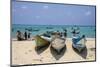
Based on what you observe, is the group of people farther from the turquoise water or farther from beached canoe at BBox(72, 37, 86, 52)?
beached canoe at BBox(72, 37, 86, 52)

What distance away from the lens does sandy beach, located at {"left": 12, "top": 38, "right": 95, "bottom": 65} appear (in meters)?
2.18

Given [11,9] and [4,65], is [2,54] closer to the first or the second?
[4,65]

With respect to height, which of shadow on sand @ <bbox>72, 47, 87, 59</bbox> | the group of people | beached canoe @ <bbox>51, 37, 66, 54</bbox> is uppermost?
the group of people

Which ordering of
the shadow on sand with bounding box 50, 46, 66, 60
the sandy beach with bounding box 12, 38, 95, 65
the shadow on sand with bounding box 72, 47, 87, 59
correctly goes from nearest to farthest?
the sandy beach with bounding box 12, 38, 95, 65 < the shadow on sand with bounding box 50, 46, 66, 60 < the shadow on sand with bounding box 72, 47, 87, 59

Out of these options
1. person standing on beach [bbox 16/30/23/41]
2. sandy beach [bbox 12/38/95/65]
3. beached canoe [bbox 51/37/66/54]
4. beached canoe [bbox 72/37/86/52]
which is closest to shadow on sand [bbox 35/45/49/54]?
sandy beach [bbox 12/38/95/65]

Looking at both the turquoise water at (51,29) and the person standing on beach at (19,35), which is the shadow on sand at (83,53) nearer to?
the turquoise water at (51,29)

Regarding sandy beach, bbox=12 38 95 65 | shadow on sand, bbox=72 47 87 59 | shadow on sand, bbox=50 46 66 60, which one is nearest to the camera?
sandy beach, bbox=12 38 95 65

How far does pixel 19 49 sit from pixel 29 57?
0.15 m

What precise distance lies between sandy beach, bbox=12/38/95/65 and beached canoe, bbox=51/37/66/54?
0.17 ft

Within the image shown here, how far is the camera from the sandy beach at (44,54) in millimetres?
2182

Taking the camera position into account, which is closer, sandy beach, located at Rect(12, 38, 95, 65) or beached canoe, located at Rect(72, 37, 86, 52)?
sandy beach, located at Rect(12, 38, 95, 65)

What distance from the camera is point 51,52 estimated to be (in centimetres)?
232

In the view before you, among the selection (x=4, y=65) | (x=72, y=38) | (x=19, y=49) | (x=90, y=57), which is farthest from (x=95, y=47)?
(x=4, y=65)

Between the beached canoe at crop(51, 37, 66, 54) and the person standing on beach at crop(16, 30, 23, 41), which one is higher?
the person standing on beach at crop(16, 30, 23, 41)
